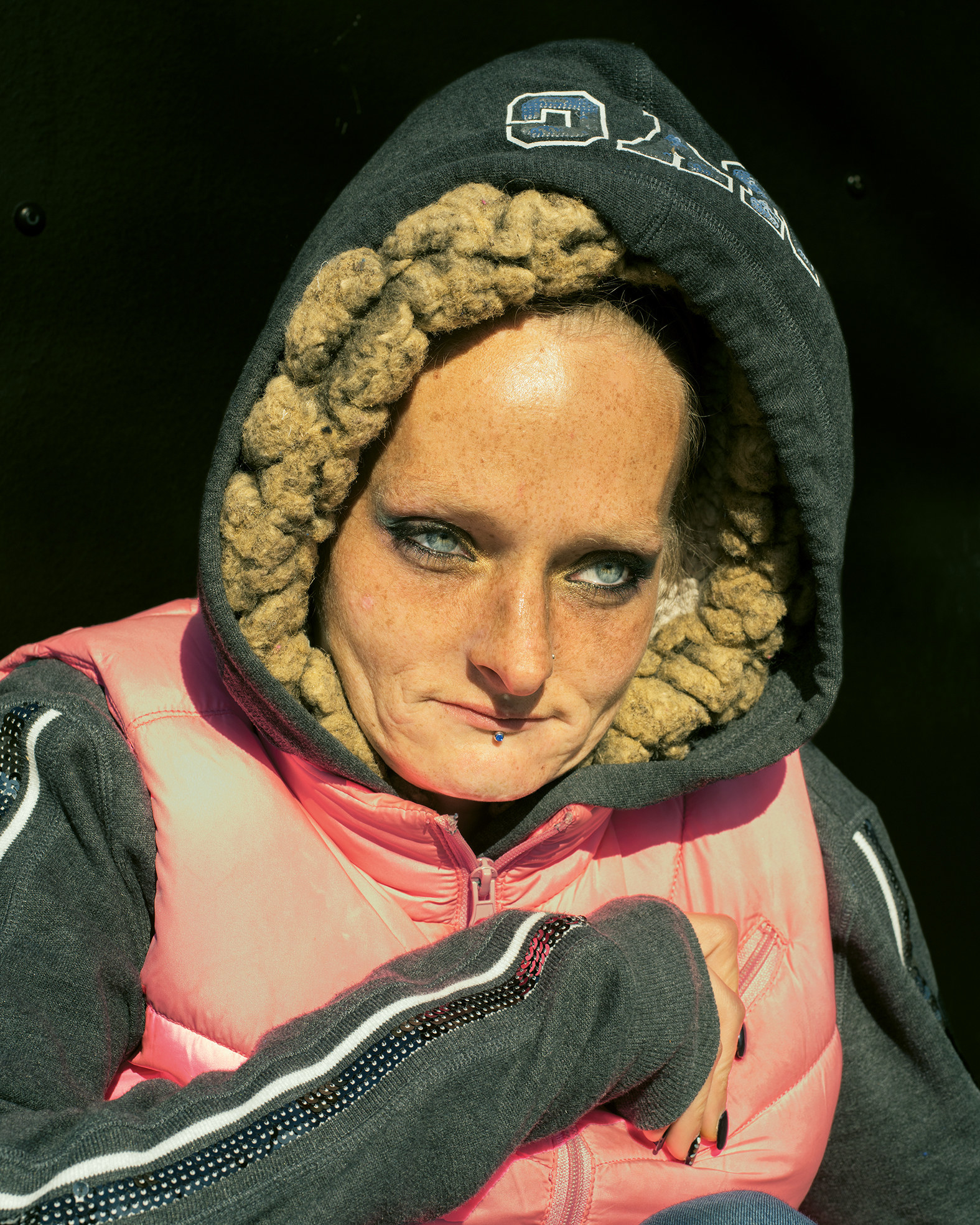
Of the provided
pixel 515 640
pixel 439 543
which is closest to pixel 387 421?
pixel 439 543

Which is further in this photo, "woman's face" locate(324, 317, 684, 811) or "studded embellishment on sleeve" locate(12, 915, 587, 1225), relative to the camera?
"woman's face" locate(324, 317, 684, 811)

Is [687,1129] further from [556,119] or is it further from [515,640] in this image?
[556,119]

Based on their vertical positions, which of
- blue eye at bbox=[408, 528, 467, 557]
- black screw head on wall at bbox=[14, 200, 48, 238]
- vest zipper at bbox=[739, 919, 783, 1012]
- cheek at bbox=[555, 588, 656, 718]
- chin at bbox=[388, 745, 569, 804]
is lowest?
vest zipper at bbox=[739, 919, 783, 1012]

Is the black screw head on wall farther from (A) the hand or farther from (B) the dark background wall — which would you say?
(A) the hand

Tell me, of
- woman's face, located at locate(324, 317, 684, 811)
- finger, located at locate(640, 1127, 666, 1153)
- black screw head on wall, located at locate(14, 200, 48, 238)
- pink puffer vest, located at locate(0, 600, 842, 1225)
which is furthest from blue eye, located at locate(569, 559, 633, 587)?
black screw head on wall, located at locate(14, 200, 48, 238)

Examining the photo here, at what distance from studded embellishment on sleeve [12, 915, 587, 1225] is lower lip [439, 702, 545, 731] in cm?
24

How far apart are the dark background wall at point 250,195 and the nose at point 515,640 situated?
92 cm

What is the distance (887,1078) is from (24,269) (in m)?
1.80

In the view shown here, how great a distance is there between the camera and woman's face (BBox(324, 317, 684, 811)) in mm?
1133

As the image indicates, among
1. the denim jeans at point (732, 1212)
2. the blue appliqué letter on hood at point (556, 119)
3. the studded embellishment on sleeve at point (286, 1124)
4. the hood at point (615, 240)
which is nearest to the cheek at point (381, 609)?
the hood at point (615, 240)

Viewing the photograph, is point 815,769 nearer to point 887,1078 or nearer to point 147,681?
point 887,1078

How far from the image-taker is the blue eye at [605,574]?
4.10 feet

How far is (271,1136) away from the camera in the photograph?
972 mm

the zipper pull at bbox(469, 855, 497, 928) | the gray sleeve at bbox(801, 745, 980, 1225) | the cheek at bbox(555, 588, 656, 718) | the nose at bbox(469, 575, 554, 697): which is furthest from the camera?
the gray sleeve at bbox(801, 745, 980, 1225)
